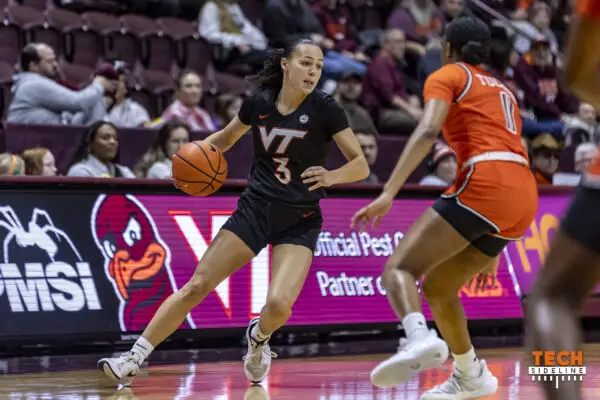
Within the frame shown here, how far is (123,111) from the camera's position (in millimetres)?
11055

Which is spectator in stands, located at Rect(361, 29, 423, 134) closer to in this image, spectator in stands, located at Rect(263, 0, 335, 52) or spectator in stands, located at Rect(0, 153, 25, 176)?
spectator in stands, located at Rect(263, 0, 335, 52)

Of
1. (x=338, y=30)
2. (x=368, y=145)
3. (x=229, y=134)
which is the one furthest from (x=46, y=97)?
(x=338, y=30)

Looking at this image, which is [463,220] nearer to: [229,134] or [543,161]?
[229,134]

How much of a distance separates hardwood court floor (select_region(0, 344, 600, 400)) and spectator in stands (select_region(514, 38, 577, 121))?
6912 millimetres

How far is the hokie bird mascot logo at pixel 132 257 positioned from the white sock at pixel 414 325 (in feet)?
12.4

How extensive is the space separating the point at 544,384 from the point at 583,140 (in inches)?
449

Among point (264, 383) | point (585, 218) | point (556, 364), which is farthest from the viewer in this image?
point (264, 383)

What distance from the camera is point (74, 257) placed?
840 centimetres

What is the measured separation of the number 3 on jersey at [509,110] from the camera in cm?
575

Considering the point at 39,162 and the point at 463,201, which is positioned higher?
the point at 463,201

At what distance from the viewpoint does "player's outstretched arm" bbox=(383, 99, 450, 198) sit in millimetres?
5175

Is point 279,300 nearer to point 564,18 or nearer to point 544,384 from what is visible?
point 544,384

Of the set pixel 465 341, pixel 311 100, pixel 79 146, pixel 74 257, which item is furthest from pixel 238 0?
pixel 465 341

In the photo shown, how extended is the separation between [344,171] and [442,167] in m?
4.57
